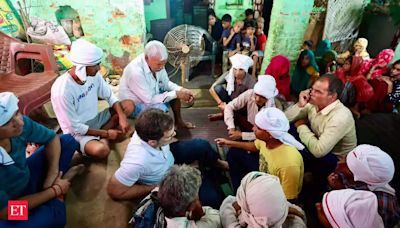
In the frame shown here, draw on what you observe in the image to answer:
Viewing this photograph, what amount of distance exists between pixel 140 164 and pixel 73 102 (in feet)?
3.72

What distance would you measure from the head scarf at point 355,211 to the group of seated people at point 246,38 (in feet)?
13.4

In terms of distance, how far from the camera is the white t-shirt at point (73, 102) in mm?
2611

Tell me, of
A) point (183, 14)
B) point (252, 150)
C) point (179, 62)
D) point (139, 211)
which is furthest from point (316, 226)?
point (183, 14)

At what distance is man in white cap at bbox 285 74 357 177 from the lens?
2.48m

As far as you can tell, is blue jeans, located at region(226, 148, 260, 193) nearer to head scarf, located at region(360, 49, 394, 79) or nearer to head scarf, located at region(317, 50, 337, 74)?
head scarf, located at region(360, 49, 394, 79)

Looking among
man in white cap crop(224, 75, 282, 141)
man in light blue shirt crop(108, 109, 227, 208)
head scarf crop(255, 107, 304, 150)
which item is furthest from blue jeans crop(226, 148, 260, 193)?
head scarf crop(255, 107, 304, 150)

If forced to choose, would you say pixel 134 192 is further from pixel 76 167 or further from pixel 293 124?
pixel 293 124

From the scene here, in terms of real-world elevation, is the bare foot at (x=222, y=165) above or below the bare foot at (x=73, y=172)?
below

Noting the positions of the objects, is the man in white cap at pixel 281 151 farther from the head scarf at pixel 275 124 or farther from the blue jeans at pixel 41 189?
the blue jeans at pixel 41 189

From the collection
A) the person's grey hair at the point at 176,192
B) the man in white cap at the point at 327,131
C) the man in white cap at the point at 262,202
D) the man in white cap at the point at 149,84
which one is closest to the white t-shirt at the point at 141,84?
the man in white cap at the point at 149,84

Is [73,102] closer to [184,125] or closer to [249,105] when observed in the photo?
[184,125]

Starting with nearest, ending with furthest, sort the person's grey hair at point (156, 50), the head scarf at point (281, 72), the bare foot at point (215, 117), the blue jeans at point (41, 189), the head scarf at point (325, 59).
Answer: the blue jeans at point (41, 189) → the person's grey hair at point (156, 50) → the bare foot at point (215, 117) → the head scarf at point (281, 72) → the head scarf at point (325, 59)

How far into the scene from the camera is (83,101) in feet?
9.30

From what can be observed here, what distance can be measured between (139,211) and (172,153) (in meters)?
1.09
